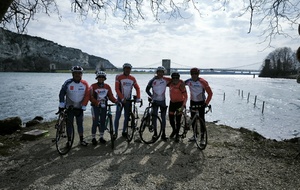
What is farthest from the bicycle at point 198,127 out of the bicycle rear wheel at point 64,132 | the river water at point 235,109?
the river water at point 235,109

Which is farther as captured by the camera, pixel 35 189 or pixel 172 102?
pixel 172 102

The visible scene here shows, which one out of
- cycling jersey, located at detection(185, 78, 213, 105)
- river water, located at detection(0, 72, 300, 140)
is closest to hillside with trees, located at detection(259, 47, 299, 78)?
river water, located at detection(0, 72, 300, 140)

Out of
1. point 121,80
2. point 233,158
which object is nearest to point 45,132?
point 121,80

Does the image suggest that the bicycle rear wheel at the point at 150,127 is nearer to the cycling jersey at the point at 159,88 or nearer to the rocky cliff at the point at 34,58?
the cycling jersey at the point at 159,88

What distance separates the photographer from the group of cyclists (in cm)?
679

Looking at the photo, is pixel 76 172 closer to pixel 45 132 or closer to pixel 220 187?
pixel 220 187

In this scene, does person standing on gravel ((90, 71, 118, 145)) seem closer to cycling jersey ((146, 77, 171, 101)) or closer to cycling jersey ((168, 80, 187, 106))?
cycling jersey ((146, 77, 171, 101))

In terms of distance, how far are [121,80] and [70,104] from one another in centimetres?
176

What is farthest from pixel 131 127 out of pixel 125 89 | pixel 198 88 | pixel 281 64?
pixel 281 64

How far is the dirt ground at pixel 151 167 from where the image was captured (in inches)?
188

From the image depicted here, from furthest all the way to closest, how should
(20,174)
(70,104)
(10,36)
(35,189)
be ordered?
1. (10,36)
2. (70,104)
3. (20,174)
4. (35,189)

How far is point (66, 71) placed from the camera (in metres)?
161

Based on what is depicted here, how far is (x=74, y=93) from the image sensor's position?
22.2 ft

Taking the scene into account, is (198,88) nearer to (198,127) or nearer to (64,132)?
(198,127)
